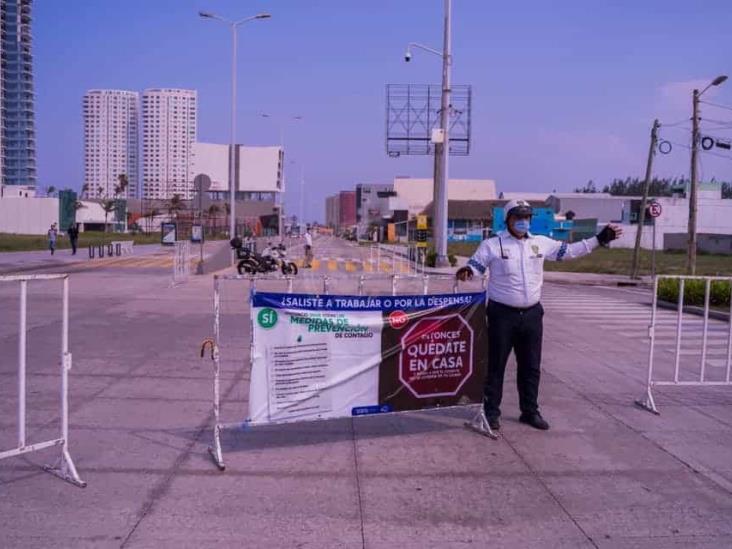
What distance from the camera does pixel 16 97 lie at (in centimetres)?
14712

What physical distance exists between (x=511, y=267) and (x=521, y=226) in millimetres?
393

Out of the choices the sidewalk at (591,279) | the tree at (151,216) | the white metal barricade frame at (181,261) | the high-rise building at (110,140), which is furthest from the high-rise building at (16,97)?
the sidewalk at (591,279)

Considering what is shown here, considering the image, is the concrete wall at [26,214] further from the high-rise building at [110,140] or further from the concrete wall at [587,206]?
the high-rise building at [110,140]

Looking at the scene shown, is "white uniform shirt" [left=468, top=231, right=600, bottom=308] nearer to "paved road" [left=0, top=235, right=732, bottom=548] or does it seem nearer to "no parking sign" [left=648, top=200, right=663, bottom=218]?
"paved road" [left=0, top=235, right=732, bottom=548]

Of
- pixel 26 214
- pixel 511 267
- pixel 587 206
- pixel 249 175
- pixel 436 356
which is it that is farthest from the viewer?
pixel 26 214

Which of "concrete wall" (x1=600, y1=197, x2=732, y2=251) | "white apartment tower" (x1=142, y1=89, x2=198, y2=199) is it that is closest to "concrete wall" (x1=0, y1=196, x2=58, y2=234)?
"white apartment tower" (x1=142, y1=89, x2=198, y2=199)

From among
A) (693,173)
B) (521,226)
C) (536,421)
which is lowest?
(536,421)

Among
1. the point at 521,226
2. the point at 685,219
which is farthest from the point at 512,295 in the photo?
the point at 685,219

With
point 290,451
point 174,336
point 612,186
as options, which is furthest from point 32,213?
point 612,186

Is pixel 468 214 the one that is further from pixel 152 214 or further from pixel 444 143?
pixel 444 143

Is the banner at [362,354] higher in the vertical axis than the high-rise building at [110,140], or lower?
lower

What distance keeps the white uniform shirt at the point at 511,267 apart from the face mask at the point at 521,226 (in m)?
0.08

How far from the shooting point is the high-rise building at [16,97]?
5378 inches

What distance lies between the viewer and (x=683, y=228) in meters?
85.3
